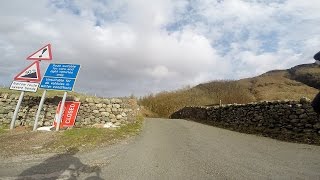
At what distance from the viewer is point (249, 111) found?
19609mm

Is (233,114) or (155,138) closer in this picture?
(155,138)

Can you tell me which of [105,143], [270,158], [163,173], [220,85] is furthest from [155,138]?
[220,85]

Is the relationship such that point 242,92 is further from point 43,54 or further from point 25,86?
point 25,86

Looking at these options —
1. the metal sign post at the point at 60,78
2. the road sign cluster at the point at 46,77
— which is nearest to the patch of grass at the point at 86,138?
the metal sign post at the point at 60,78

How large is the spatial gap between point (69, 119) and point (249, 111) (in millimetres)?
9877

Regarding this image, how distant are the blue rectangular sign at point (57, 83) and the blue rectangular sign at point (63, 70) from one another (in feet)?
0.67

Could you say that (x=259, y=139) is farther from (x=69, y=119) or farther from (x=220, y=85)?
(x=220, y=85)

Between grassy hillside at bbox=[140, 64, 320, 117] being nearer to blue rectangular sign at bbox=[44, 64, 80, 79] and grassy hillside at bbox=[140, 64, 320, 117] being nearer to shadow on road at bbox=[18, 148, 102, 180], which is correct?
blue rectangular sign at bbox=[44, 64, 80, 79]

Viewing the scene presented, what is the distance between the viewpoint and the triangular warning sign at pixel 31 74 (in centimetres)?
1644

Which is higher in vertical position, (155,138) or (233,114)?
(233,114)

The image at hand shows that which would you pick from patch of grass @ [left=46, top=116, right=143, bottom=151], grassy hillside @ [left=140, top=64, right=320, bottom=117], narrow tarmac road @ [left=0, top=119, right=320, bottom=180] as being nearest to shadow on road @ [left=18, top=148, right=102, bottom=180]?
narrow tarmac road @ [left=0, top=119, right=320, bottom=180]

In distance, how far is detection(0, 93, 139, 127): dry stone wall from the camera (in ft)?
61.4

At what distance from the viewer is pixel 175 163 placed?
9.77 metres

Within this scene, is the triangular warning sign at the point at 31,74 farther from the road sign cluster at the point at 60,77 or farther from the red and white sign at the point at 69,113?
the red and white sign at the point at 69,113
